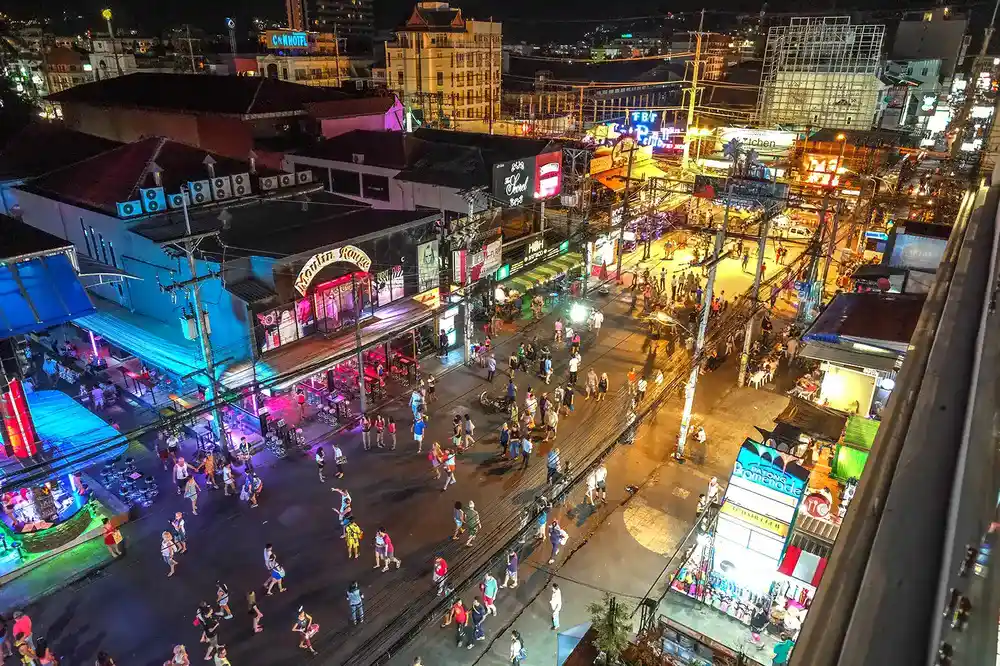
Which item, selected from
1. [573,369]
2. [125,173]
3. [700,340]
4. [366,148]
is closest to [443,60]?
[366,148]

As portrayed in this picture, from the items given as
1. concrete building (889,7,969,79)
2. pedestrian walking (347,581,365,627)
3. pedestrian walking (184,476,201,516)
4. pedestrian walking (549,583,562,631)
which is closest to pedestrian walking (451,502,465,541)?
pedestrian walking (347,581,365,627)

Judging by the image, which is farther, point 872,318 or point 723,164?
point 723,164

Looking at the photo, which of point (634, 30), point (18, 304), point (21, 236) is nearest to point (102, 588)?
point (18, 304)

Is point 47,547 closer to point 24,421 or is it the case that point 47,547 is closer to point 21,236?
point 24,421

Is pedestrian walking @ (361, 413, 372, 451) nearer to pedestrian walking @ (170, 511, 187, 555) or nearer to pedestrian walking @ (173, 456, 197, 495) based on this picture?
pedestrian walking @ (173, 456, 197, 495)

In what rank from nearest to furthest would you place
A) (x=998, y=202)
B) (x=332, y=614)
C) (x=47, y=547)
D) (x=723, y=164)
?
(x=998, y=202)
(x=332, y=614)
(x=47, y=547)
(x=723, y=164)

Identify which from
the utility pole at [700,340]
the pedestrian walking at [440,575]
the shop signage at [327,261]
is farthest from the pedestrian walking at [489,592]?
the shop signage at [327,261]
